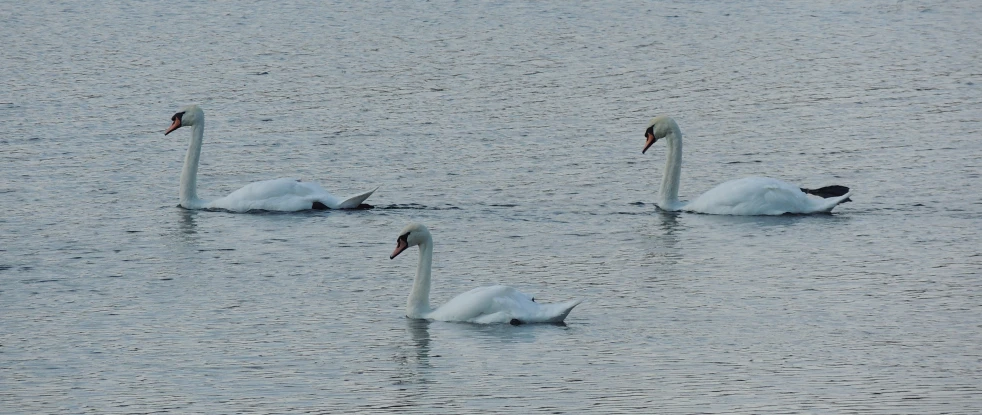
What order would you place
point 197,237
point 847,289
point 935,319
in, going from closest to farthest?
1. point 935,319
2. point 847,289
3. point 197,237

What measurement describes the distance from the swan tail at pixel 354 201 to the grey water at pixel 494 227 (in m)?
0.19

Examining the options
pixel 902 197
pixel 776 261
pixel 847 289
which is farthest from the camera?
pixel 902 197

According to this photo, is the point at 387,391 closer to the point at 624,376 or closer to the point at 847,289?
the point at 624,376

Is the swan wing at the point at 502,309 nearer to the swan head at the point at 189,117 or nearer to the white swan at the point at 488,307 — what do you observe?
the white swan at the point at 488,307

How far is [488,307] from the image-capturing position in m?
12.6

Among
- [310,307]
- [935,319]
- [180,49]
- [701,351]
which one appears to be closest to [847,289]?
[935,319]

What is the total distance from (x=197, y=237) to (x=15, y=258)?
179 centimetres

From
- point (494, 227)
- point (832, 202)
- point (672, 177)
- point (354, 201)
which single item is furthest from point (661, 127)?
point (354, 201)

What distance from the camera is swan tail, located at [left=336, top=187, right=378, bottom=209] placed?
17000 millimetres

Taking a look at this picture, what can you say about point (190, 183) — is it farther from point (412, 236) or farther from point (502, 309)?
point (502, 309)

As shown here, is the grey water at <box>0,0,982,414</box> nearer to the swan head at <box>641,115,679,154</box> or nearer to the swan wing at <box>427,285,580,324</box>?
the swan wing at <box>427,285,580,324</box>

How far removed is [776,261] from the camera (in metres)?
14.9

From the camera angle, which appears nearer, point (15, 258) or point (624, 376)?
point (624, 376)

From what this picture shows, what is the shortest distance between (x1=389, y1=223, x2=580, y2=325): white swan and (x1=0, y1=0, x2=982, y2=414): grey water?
175 millimetres
